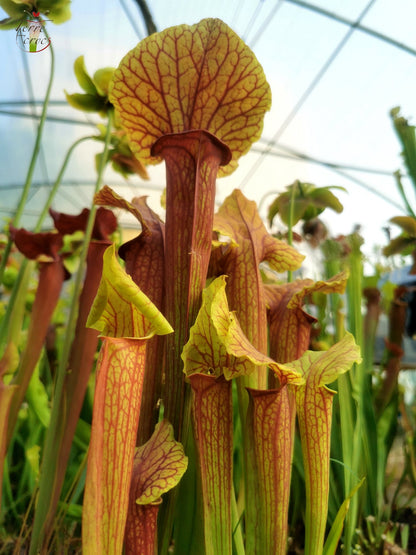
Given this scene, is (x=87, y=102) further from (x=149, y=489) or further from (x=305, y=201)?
(x=149, y=489)

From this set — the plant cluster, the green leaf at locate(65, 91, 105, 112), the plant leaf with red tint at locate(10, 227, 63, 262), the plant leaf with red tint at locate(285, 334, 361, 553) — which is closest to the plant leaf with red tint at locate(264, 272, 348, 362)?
the plant cluster

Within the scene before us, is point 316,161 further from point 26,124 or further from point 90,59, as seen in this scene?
point 26,124

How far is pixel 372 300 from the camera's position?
1.44 meters

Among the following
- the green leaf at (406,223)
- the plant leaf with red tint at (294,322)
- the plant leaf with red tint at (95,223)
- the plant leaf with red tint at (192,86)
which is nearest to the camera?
the plant leaf with red tint at (192,86)

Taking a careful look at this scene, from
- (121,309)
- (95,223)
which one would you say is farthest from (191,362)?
(95,223)

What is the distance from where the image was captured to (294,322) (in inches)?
27.1

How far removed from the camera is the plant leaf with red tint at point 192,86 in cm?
56

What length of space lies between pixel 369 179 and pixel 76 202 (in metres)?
7.52

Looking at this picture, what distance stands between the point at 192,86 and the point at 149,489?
550 mm

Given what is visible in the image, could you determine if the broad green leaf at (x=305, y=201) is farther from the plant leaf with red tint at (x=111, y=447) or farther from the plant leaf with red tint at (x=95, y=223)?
the plant leaf with red tint at (x=111, y=447)

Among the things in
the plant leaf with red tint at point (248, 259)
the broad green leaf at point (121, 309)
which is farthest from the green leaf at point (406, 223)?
the broad green leaf at point (121, 309)

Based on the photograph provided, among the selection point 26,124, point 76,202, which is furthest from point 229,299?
point 76,202

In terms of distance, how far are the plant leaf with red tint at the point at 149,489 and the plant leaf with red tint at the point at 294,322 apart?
0.26m

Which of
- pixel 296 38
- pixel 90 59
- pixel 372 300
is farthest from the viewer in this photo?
pixel 90 59
